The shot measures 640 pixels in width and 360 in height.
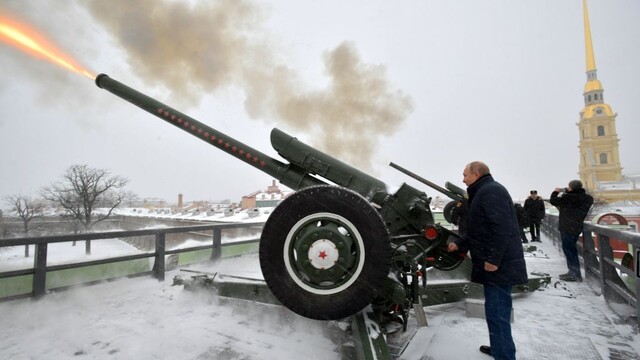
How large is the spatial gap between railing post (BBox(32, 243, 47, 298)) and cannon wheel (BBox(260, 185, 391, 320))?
340 centimetres

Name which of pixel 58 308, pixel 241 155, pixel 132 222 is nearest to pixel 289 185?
pixel 241 155

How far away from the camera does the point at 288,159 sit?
360 cm

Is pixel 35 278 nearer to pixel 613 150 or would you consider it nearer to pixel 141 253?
pixel 141 253

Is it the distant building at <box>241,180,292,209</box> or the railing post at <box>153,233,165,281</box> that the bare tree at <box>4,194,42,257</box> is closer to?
the distant building at <box>241,180,292,209</box>

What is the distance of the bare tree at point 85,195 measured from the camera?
33.5 m

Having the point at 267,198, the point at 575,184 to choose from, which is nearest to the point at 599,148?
the point at 267,198

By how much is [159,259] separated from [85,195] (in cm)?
3744

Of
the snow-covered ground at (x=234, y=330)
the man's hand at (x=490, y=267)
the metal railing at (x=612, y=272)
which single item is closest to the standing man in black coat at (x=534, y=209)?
the metal railing at (x=612, y=272)

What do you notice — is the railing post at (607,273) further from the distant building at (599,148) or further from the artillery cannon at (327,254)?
the distant building at (599,148)

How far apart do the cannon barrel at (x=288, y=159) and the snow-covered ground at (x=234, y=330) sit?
146 centimetres

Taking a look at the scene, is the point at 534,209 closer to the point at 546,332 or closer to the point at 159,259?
the point at 546,332

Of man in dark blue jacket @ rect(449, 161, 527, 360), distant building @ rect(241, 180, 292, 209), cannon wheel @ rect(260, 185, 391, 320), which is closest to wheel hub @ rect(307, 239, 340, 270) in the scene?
cannon wheel @ rect(260, 185, 391, 320)

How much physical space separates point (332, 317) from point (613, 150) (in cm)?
7881

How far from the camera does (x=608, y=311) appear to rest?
140 inches
